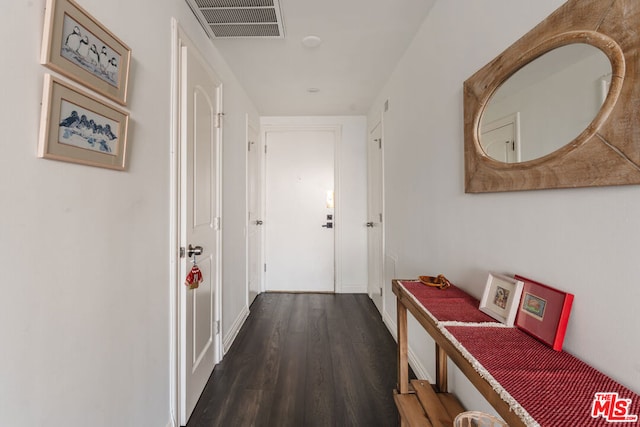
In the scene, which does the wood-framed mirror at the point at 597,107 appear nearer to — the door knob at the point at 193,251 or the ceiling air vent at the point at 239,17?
the ceiling air vent at the point at 239,17

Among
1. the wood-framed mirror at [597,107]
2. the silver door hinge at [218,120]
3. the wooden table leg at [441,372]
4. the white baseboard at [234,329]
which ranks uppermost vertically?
the silver door hinge at [218,120]

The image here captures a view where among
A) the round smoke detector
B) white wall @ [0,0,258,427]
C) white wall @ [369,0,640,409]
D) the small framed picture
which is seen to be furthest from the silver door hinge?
the small framed picture

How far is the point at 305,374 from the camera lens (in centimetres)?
200

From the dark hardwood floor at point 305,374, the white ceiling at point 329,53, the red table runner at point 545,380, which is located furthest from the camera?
the white ceiling at point 329,53

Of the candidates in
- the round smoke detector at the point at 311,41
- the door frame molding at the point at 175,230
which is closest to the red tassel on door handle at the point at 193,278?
the door frame molding at the point at 175,230

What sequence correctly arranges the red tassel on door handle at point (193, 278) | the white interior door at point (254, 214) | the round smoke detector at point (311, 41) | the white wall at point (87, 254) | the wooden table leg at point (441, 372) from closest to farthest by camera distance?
1. the white wall at point (87, 254)
2. the wooden table leg at point (441, 372)
3. the red tassel on door handle at point (193, 278)
4. the round smoke detector at point (311, 41)
5. the white interior door at point (254, 214)

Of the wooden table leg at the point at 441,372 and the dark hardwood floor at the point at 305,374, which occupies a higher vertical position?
the wooden table leg at the point at 441,372

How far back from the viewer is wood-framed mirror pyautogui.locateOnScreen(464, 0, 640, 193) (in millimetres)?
642

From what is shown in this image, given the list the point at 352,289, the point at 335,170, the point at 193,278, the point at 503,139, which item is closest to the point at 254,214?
the point at 335,170

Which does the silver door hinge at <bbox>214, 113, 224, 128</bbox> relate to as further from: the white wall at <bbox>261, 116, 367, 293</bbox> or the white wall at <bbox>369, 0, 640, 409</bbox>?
the white wall at <bbox>261, 116, 367, 293</bbox>

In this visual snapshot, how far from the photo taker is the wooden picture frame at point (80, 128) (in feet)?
2.50

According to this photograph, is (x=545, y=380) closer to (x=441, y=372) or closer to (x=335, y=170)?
(x=441, y=372)

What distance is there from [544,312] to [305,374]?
5.35ft

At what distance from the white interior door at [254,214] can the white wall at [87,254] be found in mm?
1760
